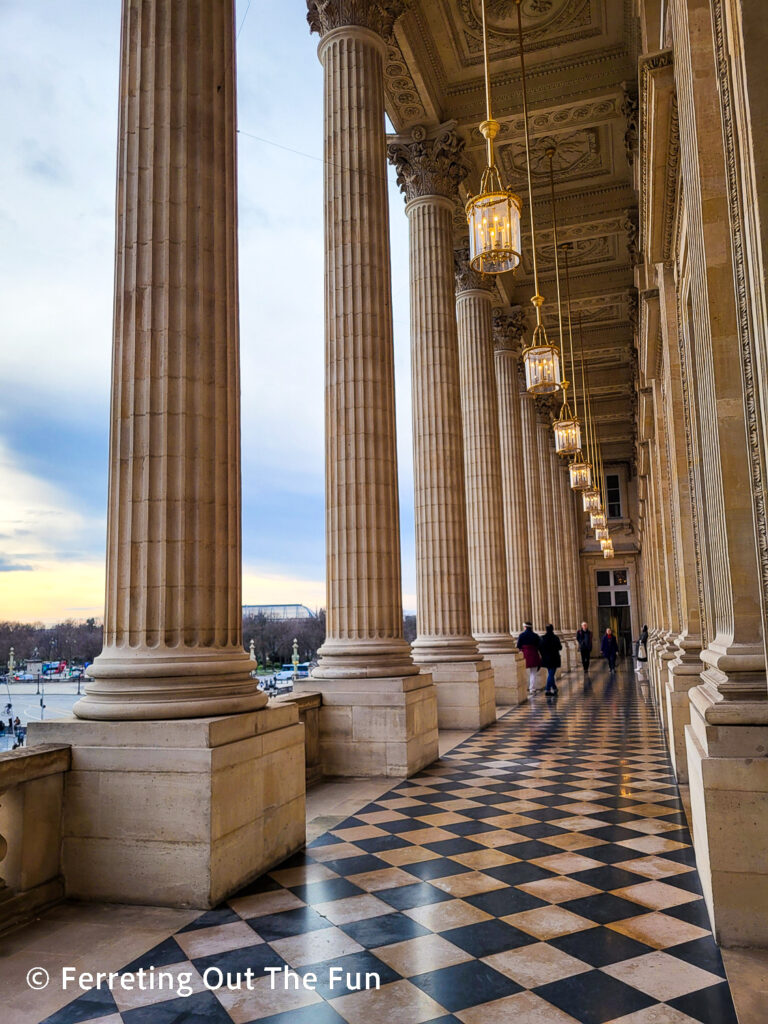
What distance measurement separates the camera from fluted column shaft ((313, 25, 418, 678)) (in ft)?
30.3

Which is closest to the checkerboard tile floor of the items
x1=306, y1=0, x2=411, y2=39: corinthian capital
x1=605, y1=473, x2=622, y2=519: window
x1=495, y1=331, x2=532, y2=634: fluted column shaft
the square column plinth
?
the square column plinth

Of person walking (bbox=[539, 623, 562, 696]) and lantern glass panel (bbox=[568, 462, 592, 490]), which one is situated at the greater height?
lantern glass panel (bbox=[568, 462, 592, 490])

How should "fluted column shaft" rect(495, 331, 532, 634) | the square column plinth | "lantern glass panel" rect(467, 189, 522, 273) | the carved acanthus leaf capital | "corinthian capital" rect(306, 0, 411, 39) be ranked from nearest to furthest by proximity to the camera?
the square column plinth → "lantern glass panel" rect(467, 189, 522, 273) → "corinthian capital" rect(306, 0, 411, 39) → the carved acanthus leaf capital → "fluted column shaft" rect(495, 331, 532, 634)

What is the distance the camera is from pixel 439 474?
1296 centimetres

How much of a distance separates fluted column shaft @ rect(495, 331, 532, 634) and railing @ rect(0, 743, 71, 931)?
16.3 m

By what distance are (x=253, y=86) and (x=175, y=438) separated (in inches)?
1201

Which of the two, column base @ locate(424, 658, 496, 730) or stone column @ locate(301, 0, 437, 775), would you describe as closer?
stone column @ locate(301, 0, 437, 775)

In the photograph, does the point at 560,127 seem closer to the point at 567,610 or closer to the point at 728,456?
the point at 728,456

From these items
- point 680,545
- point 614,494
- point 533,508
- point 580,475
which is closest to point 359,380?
point 680,545

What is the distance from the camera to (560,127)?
1511 cm

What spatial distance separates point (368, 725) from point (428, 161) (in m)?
10.2

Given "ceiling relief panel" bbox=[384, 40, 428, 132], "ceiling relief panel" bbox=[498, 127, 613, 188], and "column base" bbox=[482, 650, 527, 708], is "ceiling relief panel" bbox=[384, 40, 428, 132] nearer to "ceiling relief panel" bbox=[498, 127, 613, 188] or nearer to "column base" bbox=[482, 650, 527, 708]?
"ceiling relief panel" bbox=[498, 127, 613, 188]

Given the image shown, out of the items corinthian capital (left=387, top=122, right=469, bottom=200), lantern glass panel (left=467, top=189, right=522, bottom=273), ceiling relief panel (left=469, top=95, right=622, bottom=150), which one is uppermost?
ceiling relief panel (left=469, top=95, right=622, bottom=150)

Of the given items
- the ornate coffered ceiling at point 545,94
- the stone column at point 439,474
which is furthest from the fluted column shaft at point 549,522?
the stone column at point 439,474
